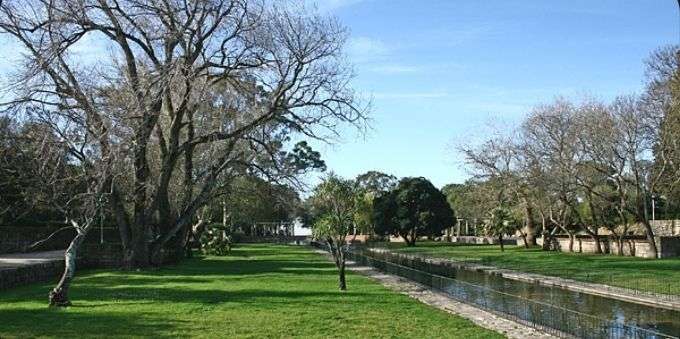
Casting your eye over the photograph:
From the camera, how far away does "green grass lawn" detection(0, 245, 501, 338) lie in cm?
1423

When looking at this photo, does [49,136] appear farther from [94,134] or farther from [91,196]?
[91,196]

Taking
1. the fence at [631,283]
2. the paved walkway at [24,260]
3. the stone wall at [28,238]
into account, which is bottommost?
the fence at [631,283]

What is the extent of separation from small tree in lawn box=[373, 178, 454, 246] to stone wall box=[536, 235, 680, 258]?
670 inches

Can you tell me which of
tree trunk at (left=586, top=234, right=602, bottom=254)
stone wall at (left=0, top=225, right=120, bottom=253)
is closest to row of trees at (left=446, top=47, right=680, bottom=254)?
tree trunk at (left=586, top=234, right=602, bottom=254)

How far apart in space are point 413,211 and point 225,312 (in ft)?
199

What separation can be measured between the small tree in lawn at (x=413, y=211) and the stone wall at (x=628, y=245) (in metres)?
17.0

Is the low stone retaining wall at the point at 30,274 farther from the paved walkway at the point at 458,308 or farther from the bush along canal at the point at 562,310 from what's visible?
the bush along canal at the point at 562,310

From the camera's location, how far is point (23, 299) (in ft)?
65.6

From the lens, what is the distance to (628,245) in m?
48.6

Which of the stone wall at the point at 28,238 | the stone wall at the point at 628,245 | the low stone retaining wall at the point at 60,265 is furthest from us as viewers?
the stone wall at the point at 628,245

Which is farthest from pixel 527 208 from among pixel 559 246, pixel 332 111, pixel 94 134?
pixel 94 134

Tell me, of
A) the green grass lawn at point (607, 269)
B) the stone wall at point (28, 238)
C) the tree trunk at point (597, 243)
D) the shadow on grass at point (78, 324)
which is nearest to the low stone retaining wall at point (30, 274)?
the shadow on grass at point (78, 324)

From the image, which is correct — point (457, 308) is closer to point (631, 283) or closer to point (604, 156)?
point (631, 283)

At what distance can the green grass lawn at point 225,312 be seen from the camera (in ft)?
46.7
